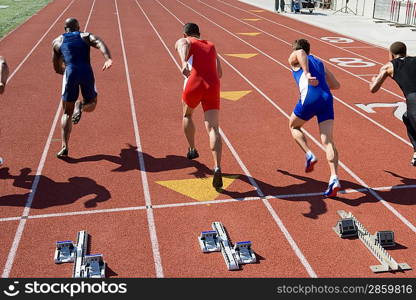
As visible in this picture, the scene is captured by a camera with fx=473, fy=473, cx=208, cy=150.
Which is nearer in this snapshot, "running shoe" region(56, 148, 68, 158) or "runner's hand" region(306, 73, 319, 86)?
"runner's hand" region(306, 73, 319, 86)

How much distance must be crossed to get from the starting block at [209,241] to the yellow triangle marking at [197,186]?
1048 mm

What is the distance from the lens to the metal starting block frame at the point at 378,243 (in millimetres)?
4520

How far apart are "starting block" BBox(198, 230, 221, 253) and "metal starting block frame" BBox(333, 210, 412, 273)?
4.48ft

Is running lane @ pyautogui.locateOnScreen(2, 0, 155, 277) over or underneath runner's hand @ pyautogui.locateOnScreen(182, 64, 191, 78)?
underneath

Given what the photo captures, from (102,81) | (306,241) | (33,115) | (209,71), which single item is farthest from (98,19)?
(306,241)

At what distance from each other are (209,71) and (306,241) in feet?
8.04

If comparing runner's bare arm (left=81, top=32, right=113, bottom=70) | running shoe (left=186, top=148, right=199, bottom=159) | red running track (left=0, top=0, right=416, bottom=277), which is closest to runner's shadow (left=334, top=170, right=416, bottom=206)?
red running track (left=0, top=0, right=416, bottom=277)

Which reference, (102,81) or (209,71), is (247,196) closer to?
(209,71)

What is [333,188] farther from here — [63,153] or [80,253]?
[63,153]

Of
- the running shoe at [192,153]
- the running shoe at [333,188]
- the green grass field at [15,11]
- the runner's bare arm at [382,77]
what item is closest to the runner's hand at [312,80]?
the runner's bare arm at [382,77]

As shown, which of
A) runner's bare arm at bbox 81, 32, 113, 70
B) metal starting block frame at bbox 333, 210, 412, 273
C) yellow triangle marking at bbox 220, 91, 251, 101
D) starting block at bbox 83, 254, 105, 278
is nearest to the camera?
starting block at bbox 83, 254, 105, 278

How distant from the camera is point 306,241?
5.06 m

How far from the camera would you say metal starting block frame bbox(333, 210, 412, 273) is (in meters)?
4.52

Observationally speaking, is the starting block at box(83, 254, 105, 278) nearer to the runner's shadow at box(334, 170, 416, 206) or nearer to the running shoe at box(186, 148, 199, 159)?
the running shoe at box(186, 148, 199, 159)
